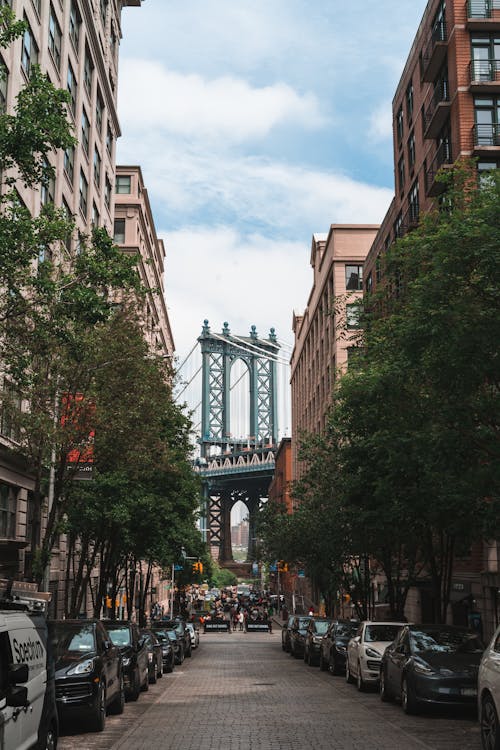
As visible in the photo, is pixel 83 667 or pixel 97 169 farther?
pixel 97 169

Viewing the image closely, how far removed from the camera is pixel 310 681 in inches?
955

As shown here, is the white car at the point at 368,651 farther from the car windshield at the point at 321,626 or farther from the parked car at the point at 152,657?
the car windshield at the point at 321,626

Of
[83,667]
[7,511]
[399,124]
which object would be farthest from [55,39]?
[83,667]

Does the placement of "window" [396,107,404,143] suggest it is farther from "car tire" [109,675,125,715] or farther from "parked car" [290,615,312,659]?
"car tire" [109,675,125,715]

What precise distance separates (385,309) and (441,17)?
67.9ft

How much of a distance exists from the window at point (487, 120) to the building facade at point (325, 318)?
21.2 metres

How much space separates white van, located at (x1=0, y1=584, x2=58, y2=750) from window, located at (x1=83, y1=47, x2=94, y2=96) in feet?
122

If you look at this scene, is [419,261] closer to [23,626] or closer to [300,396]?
[23,626]

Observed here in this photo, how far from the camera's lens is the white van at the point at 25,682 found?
789 cm

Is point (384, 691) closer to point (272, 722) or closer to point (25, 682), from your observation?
point (272, 722)

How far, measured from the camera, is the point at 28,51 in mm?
31344

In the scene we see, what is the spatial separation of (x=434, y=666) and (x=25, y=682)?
28.4 feet

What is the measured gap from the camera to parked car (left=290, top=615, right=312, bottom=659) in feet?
117

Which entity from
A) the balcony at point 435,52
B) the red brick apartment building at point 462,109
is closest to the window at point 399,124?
the red brick apartment building at point 462,109
